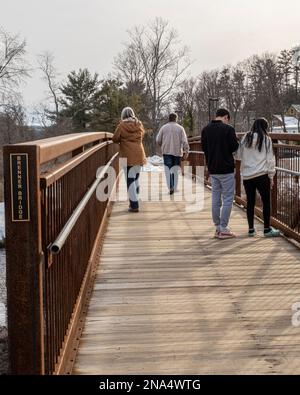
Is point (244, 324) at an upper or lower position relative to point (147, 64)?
lower

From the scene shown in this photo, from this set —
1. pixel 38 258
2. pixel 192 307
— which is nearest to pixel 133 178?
pixel 192 307

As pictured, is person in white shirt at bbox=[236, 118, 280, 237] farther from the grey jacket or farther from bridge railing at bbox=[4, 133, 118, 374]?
the grey jacket

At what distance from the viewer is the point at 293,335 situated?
4020 millimetres

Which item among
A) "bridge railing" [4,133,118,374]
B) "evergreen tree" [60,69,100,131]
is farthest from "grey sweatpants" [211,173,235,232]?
"evergreen tree" [60,69,100,131]

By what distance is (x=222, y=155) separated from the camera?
23.6 ft

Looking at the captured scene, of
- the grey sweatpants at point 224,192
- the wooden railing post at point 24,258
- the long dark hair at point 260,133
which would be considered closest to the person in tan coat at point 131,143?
the grey sweatpants at point 224,192

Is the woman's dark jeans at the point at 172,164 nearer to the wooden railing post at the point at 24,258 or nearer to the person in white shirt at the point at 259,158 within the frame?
the person in white shirt at the point at 259,158

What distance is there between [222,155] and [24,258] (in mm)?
4960

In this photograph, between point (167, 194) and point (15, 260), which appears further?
point (167, 194)

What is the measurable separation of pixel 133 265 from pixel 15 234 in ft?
12.0

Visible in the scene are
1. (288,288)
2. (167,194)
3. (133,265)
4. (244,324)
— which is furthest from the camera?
(167,194)

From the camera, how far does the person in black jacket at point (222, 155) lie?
23.4 ft
